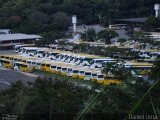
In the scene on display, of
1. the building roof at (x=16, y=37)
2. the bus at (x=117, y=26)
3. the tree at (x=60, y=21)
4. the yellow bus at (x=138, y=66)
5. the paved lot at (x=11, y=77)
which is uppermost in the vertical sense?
the tree at (x=60, y=21)

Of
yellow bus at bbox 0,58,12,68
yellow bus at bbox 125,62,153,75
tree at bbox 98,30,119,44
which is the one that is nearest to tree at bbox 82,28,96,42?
tree at bbox 98,30,119,44

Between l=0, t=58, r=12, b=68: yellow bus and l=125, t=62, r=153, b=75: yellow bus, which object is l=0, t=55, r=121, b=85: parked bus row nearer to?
l=0, t=58, r=12, b=68: yellow bus

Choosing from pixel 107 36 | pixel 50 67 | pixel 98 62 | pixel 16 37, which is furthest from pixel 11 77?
pixel 16 37

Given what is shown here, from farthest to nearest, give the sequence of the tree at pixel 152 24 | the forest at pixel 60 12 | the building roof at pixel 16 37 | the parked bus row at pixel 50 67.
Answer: the forest at pixel 60 12, the tree at pixel 152 24, the building roof at pixel 16 37, the parked bus row at pixel 50 67

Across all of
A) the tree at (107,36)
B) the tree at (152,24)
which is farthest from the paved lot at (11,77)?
the tree at (152,24)

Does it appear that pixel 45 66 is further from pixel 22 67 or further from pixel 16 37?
pixel 16 37

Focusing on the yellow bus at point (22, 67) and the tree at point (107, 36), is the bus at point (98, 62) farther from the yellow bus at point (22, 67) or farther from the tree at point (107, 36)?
the tree at point (107, 36)

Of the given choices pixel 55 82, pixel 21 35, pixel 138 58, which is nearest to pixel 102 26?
pixel 21 35

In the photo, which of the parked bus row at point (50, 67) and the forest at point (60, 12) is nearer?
the parked bus row at point (50, 67)
